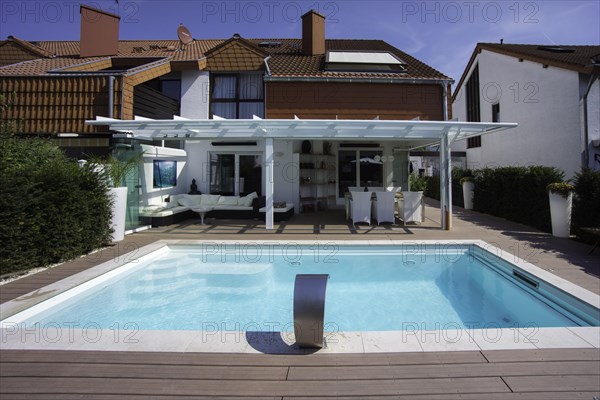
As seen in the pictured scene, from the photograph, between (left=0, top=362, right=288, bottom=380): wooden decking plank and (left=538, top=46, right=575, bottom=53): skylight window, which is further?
(left=538, top=46, right=575, bottom=53): skylight window

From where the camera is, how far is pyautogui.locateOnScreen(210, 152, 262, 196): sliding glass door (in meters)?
13.5

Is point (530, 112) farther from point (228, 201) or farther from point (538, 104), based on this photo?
point (228, 201)

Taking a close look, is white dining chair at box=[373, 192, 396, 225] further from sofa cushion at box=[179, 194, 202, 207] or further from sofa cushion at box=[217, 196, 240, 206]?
sofa cushion at box=[179, 194, 202, 207]

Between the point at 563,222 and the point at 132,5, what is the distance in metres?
16.8

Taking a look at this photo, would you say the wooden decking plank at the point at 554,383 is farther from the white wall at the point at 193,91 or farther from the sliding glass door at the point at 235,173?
the white wall at the point at 193,91

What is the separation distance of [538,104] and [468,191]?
4.41m

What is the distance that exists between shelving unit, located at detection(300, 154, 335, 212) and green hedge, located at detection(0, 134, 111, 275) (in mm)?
7812

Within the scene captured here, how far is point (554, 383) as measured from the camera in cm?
269

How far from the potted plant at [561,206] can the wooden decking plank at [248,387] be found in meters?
7.64

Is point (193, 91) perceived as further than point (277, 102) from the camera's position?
Yes

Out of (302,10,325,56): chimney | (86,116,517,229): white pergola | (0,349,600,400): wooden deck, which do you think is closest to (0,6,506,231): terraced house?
(302,10,325,56): chimney

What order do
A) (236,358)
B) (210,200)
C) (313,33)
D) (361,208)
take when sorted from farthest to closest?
(313,33) < (210,200) < (361,208) < (236,358)

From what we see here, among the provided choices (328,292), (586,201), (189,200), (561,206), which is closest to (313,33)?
(189,200)

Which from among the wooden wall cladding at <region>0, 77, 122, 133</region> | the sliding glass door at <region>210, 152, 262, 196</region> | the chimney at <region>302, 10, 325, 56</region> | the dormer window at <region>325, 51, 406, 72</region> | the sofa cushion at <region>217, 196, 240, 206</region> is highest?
the chimney at <region>302, 10, 325, 56</region>
